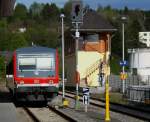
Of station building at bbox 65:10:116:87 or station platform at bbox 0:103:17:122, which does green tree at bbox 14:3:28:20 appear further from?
station platform at bbox 0:103:17:122

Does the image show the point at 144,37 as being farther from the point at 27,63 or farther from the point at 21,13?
the point at 27,63

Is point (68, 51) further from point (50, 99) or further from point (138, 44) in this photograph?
point (50, 99)

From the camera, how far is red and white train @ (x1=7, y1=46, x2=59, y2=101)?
3275 cm

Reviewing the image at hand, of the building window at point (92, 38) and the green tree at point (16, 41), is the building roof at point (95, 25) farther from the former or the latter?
the green tree at point (16, 41)

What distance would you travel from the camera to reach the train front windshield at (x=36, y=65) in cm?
3312

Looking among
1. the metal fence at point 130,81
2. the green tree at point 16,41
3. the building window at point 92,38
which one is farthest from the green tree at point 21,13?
the metal fence at point 130,81

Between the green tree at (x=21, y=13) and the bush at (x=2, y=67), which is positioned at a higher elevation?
the green tree at (x=21, y=13)

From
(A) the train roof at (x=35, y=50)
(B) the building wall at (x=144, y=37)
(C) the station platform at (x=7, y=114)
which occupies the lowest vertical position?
(C) the station platform at (x=7, y=114)

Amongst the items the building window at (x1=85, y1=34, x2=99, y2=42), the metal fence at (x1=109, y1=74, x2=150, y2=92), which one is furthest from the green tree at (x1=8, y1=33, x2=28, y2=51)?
the metal fence at (x1=109, y1=74, x2=150, y2=92)

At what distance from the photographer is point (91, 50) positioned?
259 ft

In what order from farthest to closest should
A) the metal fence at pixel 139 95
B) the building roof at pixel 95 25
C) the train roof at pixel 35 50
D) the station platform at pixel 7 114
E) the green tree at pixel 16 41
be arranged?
the green tree at pixel 16 41 < the building roof at pixel 95 25 < the metal fence at pixel 139 95 < the train roof at pixel 35 50 < the station platform at pixel 7 114

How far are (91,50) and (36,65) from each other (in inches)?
1803

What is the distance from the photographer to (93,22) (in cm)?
8181

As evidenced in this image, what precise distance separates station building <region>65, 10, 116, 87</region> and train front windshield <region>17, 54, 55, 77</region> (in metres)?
40.7
